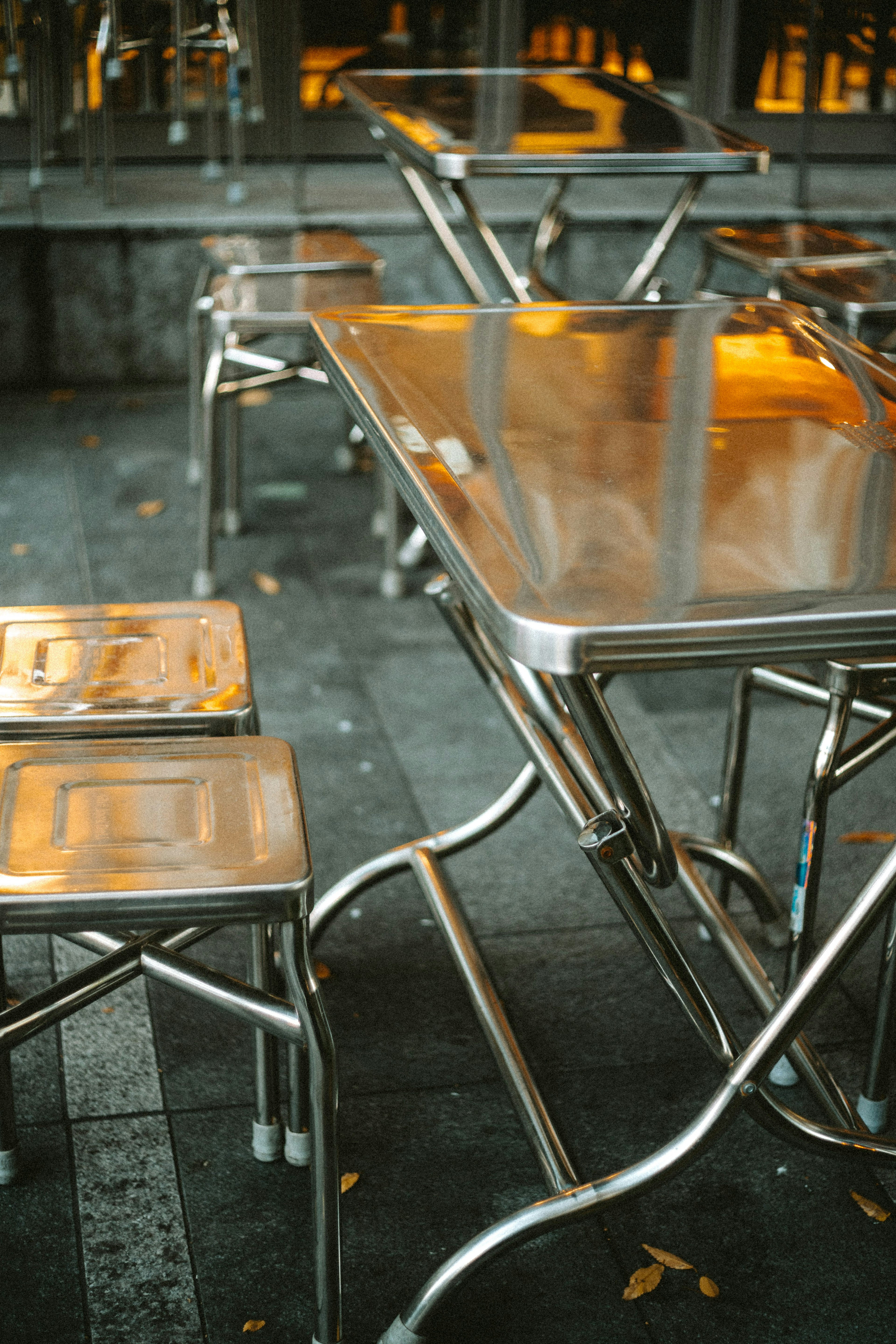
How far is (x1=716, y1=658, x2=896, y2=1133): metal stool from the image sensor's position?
1.66m

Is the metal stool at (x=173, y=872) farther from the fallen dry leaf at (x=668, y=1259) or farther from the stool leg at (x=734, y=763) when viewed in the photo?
the stool leg at (x=734, y=763)

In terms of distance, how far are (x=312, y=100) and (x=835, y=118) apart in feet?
7.33

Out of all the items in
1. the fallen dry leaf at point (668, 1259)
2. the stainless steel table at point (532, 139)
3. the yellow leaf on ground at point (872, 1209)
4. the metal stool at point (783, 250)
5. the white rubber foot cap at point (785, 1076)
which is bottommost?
the fallen dry leaf at point (668, 1259)

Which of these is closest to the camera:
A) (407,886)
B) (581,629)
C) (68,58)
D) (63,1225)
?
(581,629)

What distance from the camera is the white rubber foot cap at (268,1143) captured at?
1795mm

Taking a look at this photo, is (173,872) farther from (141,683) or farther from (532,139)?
(532,139)

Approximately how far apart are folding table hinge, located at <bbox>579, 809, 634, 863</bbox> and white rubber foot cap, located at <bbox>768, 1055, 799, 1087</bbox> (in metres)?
0.77

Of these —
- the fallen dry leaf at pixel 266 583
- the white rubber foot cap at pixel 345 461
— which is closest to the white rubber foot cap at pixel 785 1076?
the fallen dry leaf at pixel 266 583

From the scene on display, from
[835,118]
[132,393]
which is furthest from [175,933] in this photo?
[835,118]

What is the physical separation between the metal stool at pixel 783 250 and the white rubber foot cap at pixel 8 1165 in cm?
254

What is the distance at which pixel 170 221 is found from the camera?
4.79 meters

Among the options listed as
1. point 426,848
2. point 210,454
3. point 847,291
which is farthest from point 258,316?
point 426,848

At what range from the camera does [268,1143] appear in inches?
70.9

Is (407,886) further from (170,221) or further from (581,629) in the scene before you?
(170,221)
